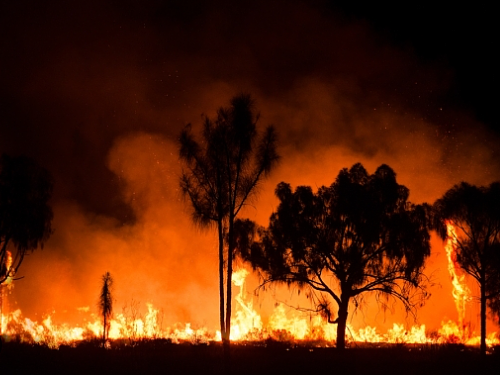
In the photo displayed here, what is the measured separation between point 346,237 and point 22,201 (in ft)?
44.1

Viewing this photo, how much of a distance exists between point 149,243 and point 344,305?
59.5ft

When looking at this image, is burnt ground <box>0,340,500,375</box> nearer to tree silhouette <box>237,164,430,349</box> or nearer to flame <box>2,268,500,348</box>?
tree silhouette <box>237,164,430,349</box>

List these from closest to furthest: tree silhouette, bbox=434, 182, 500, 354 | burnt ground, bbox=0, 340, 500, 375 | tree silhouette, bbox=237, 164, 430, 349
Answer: burnt ground, bbox=0, 340, 500, 375 < tree silhouette, bbox=237, 164, 430, 349 < tree silhouette, bbox=434, 182, 500, 354

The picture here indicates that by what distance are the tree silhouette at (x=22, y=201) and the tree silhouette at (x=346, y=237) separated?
807 cm

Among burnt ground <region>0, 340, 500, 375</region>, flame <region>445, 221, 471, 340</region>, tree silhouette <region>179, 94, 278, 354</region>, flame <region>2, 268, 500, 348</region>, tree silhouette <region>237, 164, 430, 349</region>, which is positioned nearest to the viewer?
burnt ground <region>0, 340, 500, 375</region>

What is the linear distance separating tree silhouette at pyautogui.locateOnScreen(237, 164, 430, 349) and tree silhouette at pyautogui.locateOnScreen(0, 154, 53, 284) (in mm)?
8068

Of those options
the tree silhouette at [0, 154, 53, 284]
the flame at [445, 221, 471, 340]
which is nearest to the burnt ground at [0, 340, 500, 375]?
the tree silhouette at [0, 154, 53, 284]

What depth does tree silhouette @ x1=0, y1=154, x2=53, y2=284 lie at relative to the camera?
21297 mm

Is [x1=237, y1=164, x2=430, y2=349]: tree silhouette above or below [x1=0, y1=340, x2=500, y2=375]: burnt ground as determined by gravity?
above

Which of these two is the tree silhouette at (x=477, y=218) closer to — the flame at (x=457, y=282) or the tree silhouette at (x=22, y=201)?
the flame at (x=457, y=282)

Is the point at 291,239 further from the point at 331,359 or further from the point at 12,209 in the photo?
the point at 12,209

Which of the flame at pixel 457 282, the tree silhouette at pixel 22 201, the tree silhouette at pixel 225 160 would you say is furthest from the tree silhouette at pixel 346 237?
the tree silhouette at pixel 22 201

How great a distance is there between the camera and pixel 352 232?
23.1m

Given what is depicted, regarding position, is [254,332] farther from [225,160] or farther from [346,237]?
[225,160]
